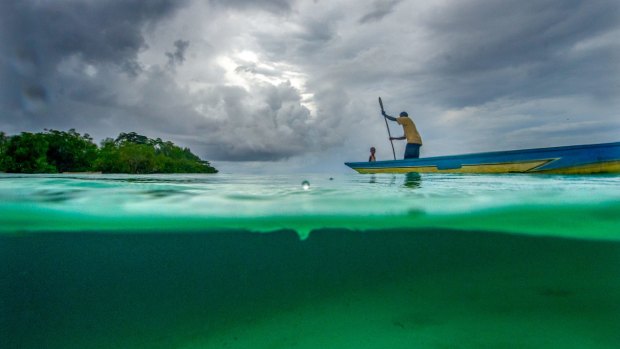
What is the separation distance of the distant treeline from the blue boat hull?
1539 inches

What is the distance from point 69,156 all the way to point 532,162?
54320 millimetres

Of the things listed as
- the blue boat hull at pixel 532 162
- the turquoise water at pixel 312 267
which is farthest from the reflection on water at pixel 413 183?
the blue boat hull at pixel 532 162

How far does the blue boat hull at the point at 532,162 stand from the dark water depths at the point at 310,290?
577cm

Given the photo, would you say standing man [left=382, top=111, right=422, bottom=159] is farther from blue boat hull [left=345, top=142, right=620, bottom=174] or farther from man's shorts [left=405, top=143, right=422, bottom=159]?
blue boat hull [left=345, top=142, right=620, bottom=174]

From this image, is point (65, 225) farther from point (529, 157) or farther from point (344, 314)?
point (529, 157)

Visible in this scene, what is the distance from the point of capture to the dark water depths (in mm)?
5316

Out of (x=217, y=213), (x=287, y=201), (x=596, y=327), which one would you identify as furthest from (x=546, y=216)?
(x=217, y=213)

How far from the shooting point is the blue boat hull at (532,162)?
1410 centimetres

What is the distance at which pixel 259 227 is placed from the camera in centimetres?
849

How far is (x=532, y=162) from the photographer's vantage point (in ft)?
51.7

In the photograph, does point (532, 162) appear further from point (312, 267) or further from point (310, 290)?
point (310, 290)

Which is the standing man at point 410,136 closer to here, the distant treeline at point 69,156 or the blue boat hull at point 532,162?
the blue boat hull at point 532,162

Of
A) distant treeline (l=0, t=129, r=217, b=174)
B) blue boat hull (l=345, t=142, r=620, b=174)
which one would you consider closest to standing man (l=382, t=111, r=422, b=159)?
blue boat hull (l=345, t=142, r=620, b=174)

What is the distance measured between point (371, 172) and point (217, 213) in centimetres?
1603
